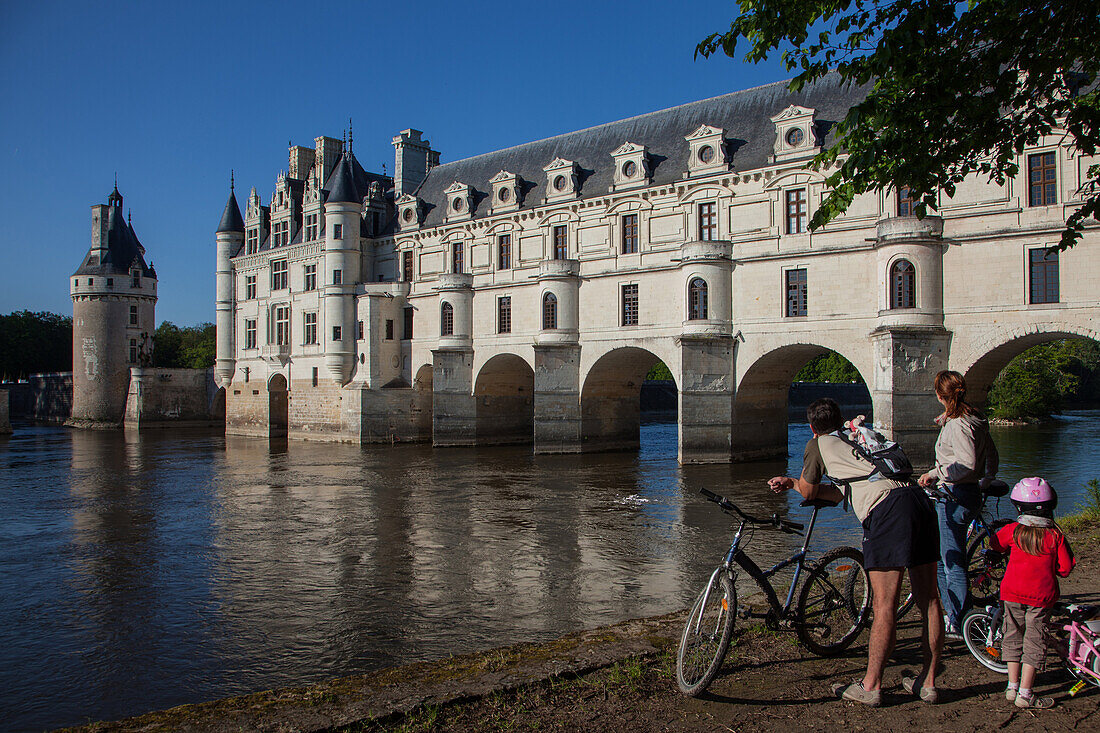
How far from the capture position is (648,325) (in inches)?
1227

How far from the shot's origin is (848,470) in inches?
218

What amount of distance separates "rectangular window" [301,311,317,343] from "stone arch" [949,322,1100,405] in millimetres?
32324

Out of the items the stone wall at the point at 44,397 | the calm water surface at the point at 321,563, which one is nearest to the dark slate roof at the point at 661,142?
the calm water surface at the point at 321,563

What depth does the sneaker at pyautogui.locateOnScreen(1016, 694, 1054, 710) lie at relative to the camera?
507cm

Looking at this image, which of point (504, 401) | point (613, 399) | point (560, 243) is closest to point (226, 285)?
point (504, 401)

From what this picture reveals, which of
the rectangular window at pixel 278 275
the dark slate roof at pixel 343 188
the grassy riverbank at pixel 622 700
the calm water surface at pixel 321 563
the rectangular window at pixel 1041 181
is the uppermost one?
the dark slate roof at pixel 343 188

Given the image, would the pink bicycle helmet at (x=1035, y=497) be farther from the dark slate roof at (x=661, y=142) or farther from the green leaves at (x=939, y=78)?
the dark slate roof at (x=661, y=142)

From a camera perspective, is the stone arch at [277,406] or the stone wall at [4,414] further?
the stone wall at [4,414]

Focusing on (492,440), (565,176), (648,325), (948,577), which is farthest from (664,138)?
(948,577)

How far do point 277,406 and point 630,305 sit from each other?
84.6 ft

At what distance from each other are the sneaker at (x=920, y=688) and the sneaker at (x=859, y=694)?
0.29m

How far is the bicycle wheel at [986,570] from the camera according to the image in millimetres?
6363

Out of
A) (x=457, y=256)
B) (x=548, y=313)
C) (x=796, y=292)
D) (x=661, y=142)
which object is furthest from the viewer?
(x=457, y=256)

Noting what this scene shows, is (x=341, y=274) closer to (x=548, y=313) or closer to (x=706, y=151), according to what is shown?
(x=548, y=313)
